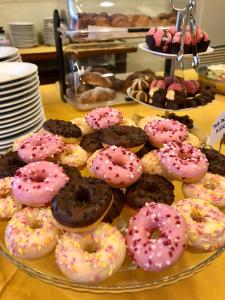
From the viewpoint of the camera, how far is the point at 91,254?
0.53m

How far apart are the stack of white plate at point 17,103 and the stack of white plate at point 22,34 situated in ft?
6.07

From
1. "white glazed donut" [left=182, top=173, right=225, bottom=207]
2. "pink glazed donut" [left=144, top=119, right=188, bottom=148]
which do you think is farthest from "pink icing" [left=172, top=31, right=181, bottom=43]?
"white glazed donut" [left=182, top=173, right=225, bottom=207]

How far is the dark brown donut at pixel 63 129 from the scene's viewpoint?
859 mm

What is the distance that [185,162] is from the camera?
27.7 inches

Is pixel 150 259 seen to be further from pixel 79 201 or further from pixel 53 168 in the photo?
pixel 53 168

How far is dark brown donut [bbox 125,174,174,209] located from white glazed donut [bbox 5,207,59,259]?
6.9 inches

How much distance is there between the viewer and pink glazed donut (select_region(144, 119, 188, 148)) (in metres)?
0.83

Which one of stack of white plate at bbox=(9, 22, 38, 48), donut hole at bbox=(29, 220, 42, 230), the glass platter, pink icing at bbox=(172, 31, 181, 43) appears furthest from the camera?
stack of white plate at bbox=(9, 22, 38, 48)

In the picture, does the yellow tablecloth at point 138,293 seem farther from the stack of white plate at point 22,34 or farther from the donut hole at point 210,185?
the stack of white plate at point 22,34

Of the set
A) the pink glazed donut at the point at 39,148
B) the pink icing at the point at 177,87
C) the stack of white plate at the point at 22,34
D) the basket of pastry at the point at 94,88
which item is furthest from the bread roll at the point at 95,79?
the stack of white plate at the point at 22,34

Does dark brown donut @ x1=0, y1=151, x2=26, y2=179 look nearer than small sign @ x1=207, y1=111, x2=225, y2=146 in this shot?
Yes

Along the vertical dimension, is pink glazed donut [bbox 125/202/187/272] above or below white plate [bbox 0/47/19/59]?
below

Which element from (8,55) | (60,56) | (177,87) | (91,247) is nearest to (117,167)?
(91,247)

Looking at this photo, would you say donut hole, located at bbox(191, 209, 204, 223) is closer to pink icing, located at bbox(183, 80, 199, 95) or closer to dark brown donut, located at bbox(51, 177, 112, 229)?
dark brown donut, located at bbox(51, 177, 112, 229)
